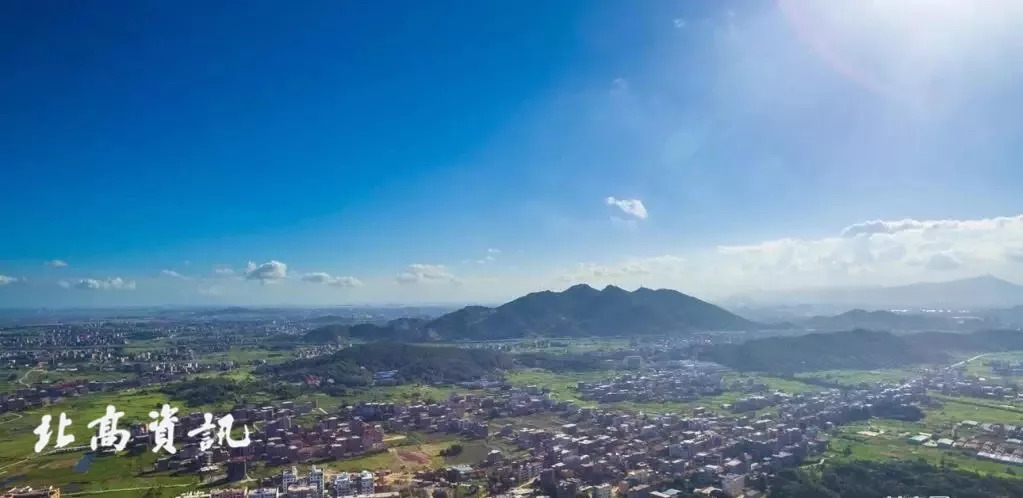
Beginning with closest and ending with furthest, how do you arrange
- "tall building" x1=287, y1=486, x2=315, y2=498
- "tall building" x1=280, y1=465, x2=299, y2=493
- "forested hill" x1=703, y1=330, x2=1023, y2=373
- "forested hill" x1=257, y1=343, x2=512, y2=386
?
"tall building" x1=287, y1=486, x2=315, y2=498
"tall building" x1=280, y1=465, x2=299, y2=493
"forested hill" x1=257, y1=343, x2=512, y2=386
"forested hill" x1=703, y1=330, x2=1023, y2=373

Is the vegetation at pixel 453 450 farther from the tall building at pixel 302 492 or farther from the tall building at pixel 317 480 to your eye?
the tall building at pixel 302 492

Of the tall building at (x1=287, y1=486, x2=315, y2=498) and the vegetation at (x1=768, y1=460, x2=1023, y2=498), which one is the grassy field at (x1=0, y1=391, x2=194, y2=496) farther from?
the vegetation at (x1=768, y1=460, x2=1023, y2=498)

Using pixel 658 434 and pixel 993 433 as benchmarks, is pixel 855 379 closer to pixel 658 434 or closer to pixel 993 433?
pixel 993 433

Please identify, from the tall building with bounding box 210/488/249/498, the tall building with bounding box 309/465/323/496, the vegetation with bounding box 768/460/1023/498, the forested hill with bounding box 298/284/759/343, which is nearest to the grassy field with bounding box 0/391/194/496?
the tall building with bounding box 210/488/249/498

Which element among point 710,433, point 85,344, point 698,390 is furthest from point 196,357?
point 710,433

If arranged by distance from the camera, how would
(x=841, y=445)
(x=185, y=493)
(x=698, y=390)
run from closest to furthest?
1. (x=185, y=493)
2. (x=841, y=445)
3. (x=698, y=390)

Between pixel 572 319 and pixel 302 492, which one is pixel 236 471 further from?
pixel 572 319
